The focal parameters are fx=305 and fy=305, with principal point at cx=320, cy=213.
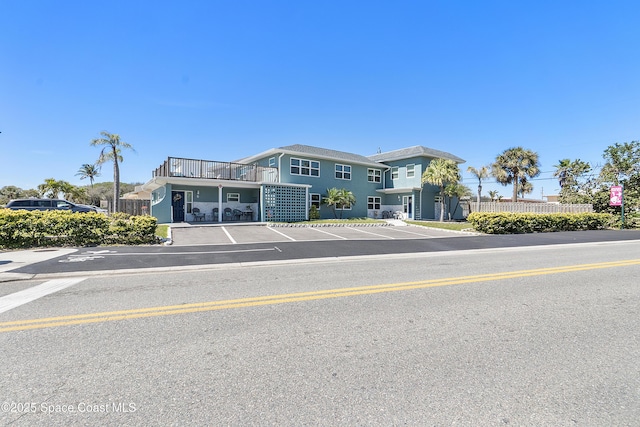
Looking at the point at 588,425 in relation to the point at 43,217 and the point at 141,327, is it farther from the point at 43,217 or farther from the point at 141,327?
the point at 43,217

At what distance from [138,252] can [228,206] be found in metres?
14.2

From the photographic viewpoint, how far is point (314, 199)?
86.5ft

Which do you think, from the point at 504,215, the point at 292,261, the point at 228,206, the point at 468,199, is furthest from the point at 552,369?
the point at 468,199

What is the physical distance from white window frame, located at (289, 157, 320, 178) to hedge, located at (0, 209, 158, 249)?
13800 mm

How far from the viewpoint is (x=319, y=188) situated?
87.0ft

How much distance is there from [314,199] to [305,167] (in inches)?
112

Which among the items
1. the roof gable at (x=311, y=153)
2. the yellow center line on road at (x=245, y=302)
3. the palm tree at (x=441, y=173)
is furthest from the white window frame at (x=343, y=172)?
the yellow center line on road at (x=245, y=302)

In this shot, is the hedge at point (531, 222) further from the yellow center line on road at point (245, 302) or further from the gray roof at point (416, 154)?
the yellow center line on road at point (245, 302)

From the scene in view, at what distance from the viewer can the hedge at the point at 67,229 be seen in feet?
35.1

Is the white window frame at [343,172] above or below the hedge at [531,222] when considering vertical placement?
above

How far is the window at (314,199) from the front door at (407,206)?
28.0ft

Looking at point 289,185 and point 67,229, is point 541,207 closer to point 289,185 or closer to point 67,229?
point 289,185

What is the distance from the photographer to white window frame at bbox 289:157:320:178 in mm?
24922

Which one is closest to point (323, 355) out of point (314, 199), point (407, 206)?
point (314, 199)
